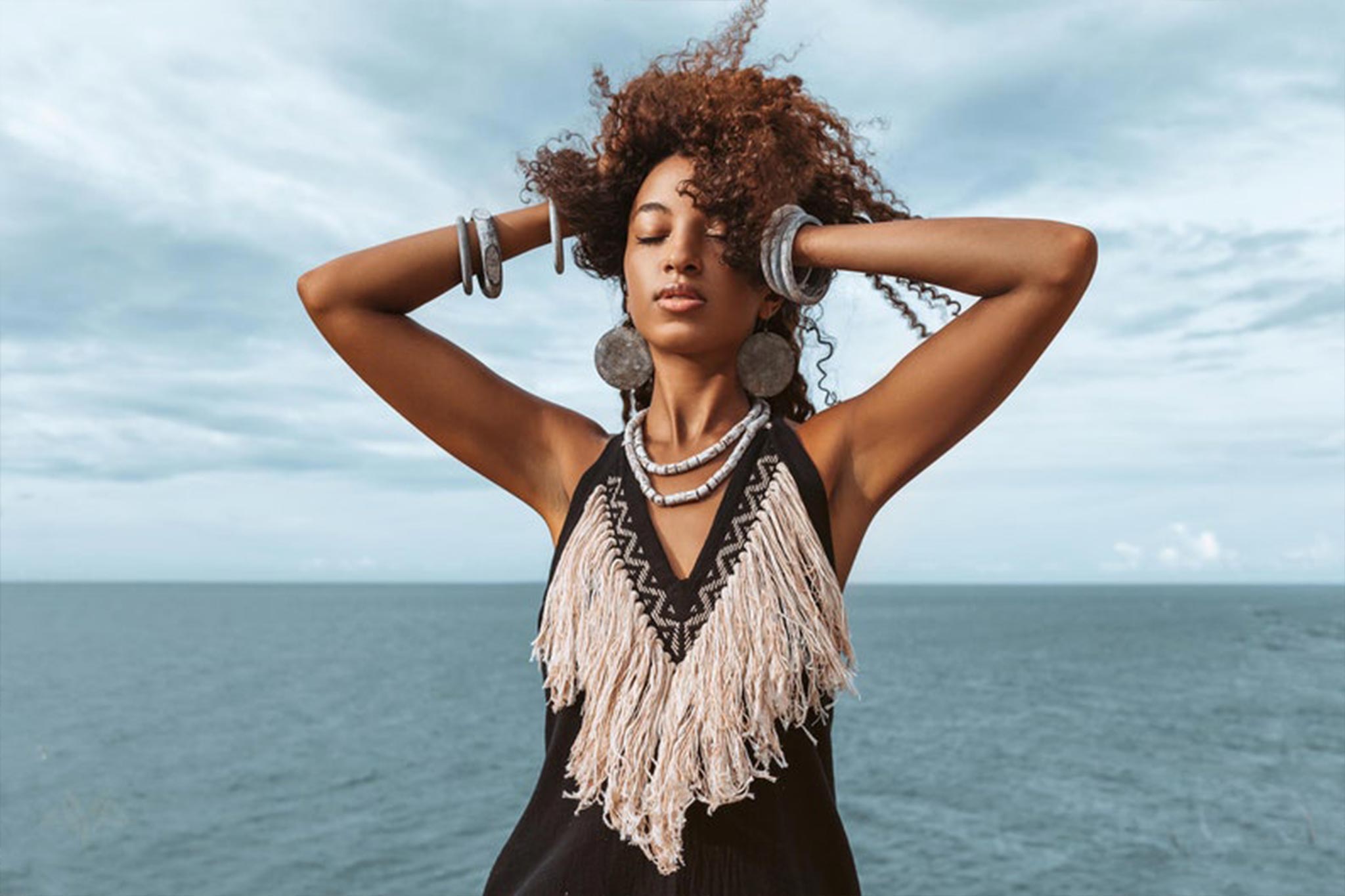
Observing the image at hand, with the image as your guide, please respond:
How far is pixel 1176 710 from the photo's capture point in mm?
45188

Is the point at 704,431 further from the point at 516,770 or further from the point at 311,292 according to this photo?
the point at 516,770

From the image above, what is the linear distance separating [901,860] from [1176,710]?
26.3 metres

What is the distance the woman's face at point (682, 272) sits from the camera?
97.3 inches

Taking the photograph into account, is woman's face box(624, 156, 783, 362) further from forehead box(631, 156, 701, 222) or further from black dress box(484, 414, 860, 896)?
black dress box(484, 414, 860, 896)

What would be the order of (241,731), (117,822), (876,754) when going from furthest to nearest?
1. (241,731)
2. (876,754)
3. (117,822)

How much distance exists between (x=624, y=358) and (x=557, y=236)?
0.90 feet

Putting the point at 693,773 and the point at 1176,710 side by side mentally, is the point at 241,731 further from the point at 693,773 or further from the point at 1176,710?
the point at 693,773

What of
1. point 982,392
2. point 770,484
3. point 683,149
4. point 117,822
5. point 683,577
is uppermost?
point 683,149

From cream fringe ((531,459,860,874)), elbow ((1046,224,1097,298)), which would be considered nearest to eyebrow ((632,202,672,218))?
cream fringe ((531,459,860,874))

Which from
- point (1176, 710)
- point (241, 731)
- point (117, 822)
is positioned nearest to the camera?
point (117, 822)

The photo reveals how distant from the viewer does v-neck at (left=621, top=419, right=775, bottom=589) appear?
242cm

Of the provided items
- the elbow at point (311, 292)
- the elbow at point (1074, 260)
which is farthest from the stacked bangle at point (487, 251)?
the elbow at point (1074, 260)

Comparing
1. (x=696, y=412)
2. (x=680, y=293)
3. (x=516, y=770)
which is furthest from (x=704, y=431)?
(x=516, y=770)

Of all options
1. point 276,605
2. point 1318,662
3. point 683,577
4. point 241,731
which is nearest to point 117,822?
point 241,731
